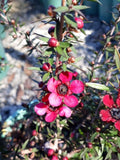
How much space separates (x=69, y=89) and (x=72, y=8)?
0.87 feet

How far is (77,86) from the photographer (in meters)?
0.58

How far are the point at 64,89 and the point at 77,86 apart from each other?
0.04 metres

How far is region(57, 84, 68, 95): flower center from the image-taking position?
0.58 meters

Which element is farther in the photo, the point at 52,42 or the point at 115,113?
the point at 115,113

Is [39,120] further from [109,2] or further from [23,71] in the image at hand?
[23,71]

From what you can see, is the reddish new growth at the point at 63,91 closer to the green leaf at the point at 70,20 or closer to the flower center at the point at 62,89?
the flower center at the point at 62,89

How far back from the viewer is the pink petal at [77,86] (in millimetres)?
570

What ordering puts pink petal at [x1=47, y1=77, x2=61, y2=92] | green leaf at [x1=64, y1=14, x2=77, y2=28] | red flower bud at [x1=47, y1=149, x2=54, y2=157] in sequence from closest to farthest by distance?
green leaf at [x1=64, y1=14, x2=77, y2=28] < pink petal at [x1=47, y1=77, x2=61, y2=92] < red flower bud at [x1=47, y1=149, x2=54, y2=157]

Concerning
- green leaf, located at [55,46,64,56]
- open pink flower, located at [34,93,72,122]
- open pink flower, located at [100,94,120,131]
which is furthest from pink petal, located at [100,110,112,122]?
green leaf, located at [55,46,64,56]

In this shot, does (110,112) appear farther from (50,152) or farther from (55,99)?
(50,152)

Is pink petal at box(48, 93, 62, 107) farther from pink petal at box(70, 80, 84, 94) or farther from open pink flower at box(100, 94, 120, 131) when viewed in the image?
open pink flower at box(100, 94, 120, 131)

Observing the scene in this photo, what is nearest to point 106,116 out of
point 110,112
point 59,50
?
point 110,112

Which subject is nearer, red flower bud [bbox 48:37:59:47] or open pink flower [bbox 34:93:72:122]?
red flower bud [bbox 48:37:59:47]

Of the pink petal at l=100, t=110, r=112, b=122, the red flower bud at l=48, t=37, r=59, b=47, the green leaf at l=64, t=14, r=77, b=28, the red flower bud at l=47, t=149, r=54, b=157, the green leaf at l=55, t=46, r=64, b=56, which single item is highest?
the green leaf at l=64, t=14, r=77, b=28
